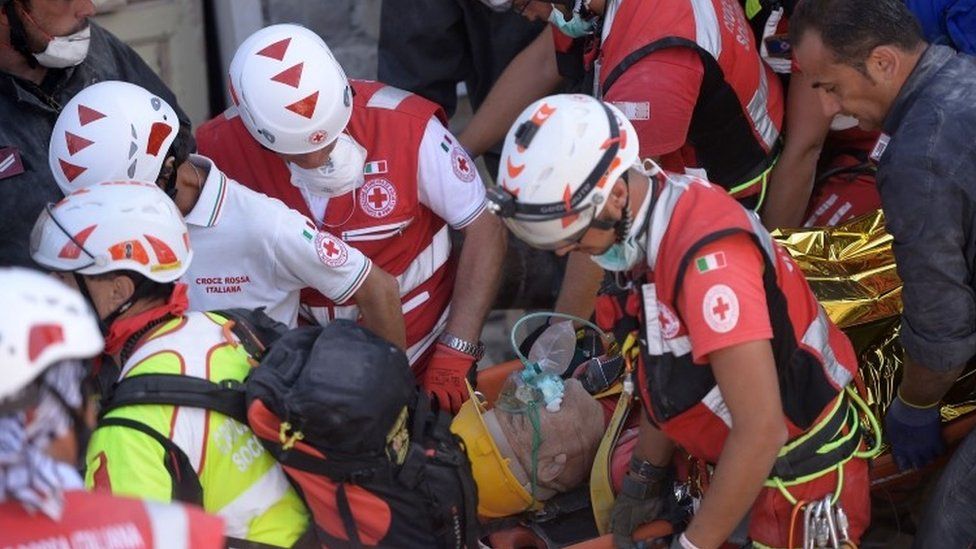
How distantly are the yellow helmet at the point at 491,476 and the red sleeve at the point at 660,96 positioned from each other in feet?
3.20

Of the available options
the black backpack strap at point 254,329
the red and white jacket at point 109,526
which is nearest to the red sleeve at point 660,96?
the black backpack strap at point 254,329

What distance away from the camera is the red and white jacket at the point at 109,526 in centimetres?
212

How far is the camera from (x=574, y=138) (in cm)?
292

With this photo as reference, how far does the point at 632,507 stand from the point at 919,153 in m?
1.17

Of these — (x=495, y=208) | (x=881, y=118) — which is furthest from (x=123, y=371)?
(x=881, y=118)

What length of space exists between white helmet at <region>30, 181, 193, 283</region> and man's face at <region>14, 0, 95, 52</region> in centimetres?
116

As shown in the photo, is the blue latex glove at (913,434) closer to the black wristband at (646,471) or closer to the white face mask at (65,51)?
the black wristband at (646,471)

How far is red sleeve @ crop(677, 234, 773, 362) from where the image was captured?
282cm

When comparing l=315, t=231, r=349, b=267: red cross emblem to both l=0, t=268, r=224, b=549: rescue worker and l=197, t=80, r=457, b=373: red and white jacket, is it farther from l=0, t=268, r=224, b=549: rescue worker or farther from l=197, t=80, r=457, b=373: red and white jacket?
l=0, t=268, r=224, b=549: rescue worker

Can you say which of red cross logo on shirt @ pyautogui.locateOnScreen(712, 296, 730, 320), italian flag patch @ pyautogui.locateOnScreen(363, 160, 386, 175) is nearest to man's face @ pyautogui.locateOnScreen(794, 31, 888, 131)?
red cross logo on shirt @ pyautogui.locateOnScreen(712, 296, 730, 320)

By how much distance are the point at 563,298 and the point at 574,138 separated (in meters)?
1.52

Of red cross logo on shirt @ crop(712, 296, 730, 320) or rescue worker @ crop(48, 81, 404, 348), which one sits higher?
red cross logo on shirt @ crop(712, 296, 730, 320)

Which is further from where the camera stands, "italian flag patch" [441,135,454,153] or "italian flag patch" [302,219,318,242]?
"italian flag patch" [441,135,454,153]

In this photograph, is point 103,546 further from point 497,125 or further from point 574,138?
point 497,125
